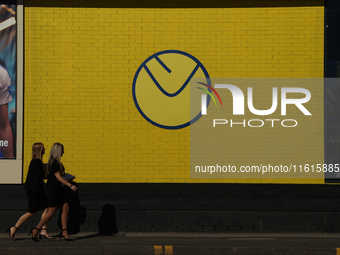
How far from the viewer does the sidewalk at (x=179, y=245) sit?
20.2 feet

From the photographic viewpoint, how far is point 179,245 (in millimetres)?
6359

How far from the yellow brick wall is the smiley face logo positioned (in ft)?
0.41

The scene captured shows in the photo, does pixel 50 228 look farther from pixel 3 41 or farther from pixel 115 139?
pixel 3 41

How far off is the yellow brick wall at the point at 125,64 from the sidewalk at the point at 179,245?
1160 mm

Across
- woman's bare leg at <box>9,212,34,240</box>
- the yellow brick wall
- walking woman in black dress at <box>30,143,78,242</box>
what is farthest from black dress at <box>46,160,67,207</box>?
the yellow brick wall

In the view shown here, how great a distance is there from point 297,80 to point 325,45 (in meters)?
0.88

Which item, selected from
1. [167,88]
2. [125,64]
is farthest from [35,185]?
[167,88]

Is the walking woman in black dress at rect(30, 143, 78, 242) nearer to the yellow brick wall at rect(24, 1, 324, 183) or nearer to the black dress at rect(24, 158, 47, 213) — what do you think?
the black dress at rect(24, 158, 47, 213)

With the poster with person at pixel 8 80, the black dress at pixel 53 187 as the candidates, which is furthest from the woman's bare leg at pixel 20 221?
the poster with person at pixel 8 80

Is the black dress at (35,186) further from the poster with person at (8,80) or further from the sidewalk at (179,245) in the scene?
the poster with person at (8,80)

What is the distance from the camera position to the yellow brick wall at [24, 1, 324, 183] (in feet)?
25.0

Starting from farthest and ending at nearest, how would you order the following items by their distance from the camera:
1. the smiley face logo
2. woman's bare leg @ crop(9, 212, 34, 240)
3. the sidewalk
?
the smiley face logo
woman's bare leg @ crop(9, 212, 34, 240)
the sidewalk

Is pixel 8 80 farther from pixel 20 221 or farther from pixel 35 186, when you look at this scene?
pixel 20 221

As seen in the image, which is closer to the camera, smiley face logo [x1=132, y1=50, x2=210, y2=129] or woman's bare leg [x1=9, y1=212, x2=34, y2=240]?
woman's bare leg [x1=9, y1=212, x2=34, y2=240]
